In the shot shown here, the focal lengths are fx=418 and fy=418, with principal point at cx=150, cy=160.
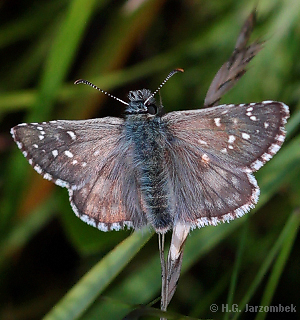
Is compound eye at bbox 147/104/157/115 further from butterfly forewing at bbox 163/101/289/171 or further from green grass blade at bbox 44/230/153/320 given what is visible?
green grass blade at bbox 44/230/153/320

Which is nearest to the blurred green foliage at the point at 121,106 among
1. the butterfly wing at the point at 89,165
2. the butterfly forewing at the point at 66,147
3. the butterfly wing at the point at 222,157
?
the butterfly wing at the point at 222,157

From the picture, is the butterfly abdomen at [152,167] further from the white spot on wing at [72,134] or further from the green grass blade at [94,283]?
the white spot on wing at [72,134]

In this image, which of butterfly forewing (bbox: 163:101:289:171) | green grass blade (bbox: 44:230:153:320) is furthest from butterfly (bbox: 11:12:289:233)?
green grass blade (bbox: 44:230:153:320)

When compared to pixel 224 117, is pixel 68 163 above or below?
below

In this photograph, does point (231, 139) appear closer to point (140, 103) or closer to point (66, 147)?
point (140, 103)

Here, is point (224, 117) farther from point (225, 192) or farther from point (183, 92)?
point (183, 92)

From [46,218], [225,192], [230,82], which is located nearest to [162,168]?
[225,192]
